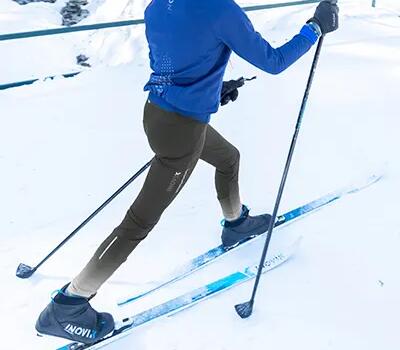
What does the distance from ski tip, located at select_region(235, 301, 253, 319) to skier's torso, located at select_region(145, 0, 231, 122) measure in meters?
1.00

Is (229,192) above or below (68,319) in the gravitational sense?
above

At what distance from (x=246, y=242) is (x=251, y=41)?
1466 mm

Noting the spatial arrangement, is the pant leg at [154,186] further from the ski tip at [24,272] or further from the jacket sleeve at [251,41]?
the ski tip at [24,272]

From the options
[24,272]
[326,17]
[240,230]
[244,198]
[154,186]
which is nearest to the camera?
[154,186]

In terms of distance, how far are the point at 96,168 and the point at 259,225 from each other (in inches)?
67.4

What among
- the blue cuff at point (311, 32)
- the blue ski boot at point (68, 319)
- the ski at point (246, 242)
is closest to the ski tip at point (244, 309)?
the ski at point (246, 242)

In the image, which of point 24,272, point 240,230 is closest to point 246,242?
point 240,230

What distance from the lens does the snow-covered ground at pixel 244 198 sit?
2.45m

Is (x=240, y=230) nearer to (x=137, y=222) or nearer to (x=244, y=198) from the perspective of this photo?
(x=244, y=198)

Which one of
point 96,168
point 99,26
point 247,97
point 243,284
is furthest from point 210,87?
point 99,26

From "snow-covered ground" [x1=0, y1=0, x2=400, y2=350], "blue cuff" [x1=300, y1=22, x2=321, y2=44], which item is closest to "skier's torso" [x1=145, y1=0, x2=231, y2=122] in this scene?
"blue cuff" [x1=300, y1=22, x2=321, y2=44]

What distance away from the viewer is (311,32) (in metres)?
2.25

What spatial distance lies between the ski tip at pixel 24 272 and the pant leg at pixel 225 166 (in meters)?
1.22

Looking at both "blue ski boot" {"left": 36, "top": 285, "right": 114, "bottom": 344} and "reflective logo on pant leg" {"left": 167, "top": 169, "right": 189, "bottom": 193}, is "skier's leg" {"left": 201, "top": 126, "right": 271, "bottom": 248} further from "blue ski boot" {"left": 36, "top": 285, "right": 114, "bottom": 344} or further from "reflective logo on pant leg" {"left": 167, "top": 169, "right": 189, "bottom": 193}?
"blue ski boot" {"left": 36, "top": 285, "right": 114, "bottom": 344}
